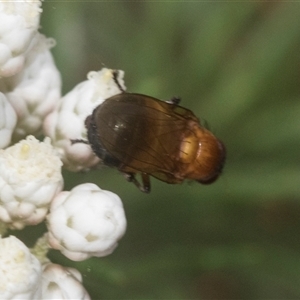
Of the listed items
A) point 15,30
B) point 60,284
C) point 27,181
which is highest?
point 15,30

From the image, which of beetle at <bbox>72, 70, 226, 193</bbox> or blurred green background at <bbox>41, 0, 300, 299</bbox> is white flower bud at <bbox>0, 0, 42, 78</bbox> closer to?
beetle at <bbox>72, 70, 226, 193</bbox>

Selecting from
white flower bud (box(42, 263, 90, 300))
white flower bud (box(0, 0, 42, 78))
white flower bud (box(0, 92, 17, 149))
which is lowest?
white flower bud (box(42, 263, 90, 300))

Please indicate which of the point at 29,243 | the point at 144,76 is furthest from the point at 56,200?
the point at 144,76

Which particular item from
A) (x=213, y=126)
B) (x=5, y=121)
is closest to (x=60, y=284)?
(x=5, y=121)

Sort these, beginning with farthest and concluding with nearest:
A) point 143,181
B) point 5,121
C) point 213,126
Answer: point 213,126 < point 143,181 < point 5,121

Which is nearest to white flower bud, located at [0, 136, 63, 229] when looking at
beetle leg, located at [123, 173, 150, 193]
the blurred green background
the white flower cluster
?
the white flower cluster

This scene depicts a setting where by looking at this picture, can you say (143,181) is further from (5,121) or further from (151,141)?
(5,121)
